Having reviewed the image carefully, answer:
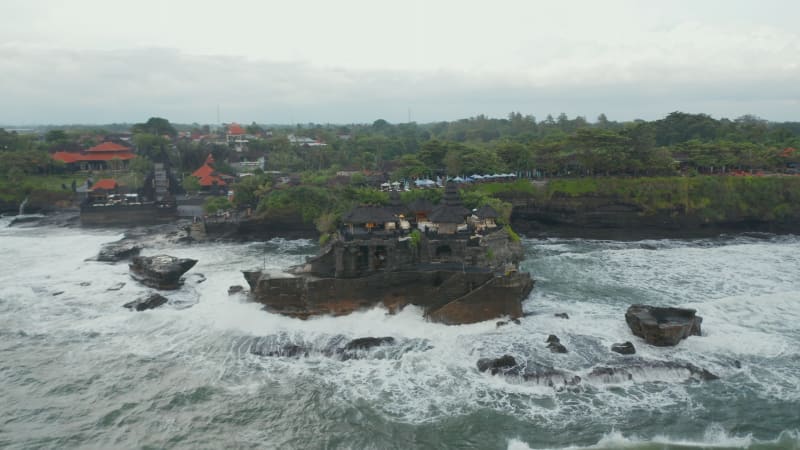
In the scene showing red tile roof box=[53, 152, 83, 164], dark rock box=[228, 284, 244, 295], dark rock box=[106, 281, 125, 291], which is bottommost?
dark rock box=[106, 281, 125, 291]

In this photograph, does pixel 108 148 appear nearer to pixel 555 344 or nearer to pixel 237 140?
pixel 237 140

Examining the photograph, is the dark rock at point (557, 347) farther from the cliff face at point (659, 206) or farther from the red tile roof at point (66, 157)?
the red tile roof at point (66, 157)

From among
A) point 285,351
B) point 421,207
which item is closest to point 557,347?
point 285,351

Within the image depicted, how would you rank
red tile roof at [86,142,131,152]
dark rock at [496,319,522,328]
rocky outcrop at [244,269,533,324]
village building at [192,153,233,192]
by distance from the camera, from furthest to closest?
red tile roof at [86,142,131,152] → village building at [192,153,233,192] → rocky outcrop at [244,269,533,324] → dark rock at [496,319,522,328]

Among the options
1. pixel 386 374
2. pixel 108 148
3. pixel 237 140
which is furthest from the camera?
pixel 237 140

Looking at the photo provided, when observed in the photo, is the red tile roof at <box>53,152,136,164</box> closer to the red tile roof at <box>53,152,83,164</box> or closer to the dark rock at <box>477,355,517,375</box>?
the red tile roof at <box>53,152,83,164</box>

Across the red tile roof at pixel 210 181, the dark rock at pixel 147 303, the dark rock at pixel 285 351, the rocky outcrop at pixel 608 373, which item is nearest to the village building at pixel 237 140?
the red tile roof at pixel 210 181

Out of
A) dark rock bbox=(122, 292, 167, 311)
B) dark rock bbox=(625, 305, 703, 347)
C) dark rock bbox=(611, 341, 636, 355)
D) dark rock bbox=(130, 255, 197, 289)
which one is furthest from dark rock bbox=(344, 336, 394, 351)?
dark rock bbox=(130, 255, 197, 289)

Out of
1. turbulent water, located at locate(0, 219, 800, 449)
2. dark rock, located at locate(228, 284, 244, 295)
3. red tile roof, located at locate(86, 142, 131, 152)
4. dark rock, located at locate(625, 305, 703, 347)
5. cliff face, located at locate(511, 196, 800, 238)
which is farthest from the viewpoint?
red tile roof, located at locate(86, 142, 131, 152)
